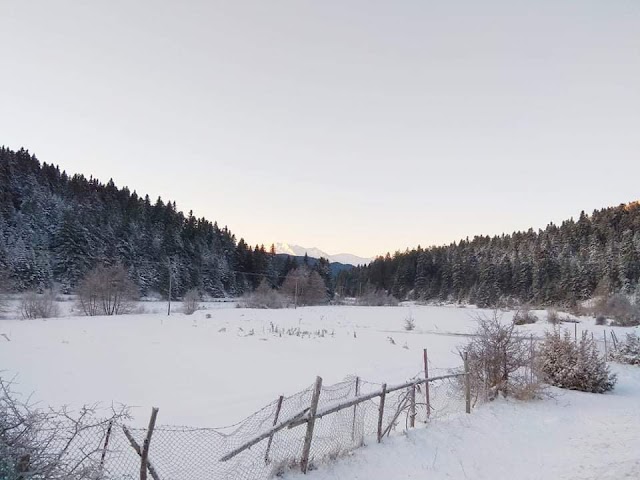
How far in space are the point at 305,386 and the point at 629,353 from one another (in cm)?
1692

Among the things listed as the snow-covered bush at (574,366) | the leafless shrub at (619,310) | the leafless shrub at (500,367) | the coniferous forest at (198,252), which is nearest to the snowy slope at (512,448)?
the leafless shrub at (500,367)

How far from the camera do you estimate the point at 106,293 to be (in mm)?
43719

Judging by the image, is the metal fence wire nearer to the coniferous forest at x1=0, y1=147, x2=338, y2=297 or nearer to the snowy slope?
the snowy slope

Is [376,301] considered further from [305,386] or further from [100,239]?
[305,386]

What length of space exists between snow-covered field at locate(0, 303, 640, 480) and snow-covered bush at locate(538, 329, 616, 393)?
2.16ft

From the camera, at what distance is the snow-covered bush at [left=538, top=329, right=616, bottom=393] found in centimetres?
1450

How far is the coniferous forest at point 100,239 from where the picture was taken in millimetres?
60000

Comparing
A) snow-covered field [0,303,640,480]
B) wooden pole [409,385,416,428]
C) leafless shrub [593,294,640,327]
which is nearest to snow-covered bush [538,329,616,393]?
snow-covered field [0,303,640,480]

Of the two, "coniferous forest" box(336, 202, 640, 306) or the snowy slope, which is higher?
"coniferous forest" box(336, 202, 640, 306)

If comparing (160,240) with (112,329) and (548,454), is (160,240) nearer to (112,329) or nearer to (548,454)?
(112,329)

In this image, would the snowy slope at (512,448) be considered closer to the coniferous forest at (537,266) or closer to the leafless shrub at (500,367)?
the leafless shrub at (500,367)

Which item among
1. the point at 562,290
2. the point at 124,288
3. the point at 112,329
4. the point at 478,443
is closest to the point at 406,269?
the point at 562,290

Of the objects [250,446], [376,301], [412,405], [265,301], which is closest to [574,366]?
[412,405]

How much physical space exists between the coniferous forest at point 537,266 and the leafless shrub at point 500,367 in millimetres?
50427
